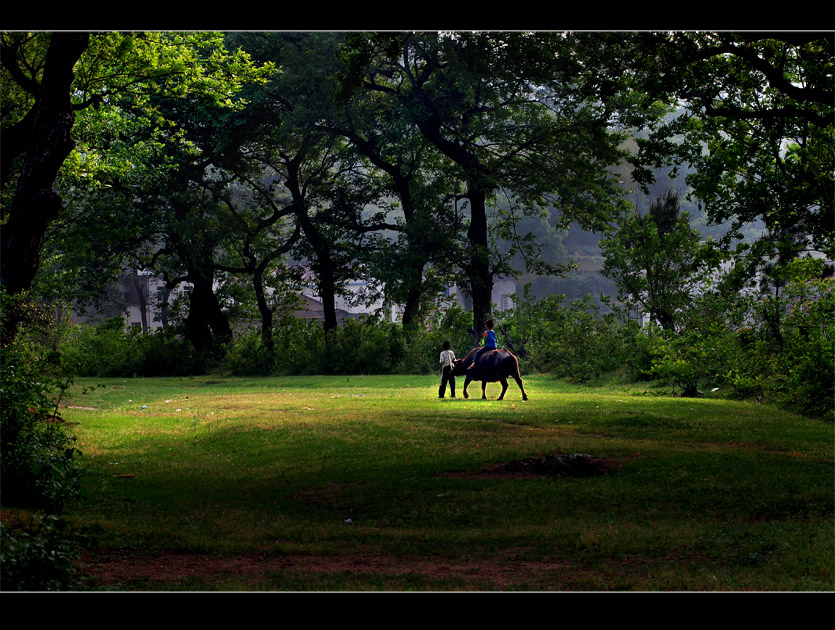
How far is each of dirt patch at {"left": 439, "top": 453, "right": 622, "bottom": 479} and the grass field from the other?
0.10 m

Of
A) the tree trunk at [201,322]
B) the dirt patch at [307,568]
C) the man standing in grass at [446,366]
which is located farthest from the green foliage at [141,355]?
the dirt patch at [307,568]

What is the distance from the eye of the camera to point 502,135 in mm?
35031

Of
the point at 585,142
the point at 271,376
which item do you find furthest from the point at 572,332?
the point at 271,376

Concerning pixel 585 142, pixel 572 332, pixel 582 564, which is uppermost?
pixel 585 142

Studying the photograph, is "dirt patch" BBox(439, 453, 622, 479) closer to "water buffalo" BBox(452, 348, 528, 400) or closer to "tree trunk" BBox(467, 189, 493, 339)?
"water buffalo" BBox(452, 348, 528, 400)

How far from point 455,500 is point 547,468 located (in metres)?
2.17

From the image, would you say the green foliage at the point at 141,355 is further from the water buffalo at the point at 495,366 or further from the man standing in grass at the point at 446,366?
the water buffalo at the point at 495,366

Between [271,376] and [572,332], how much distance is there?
12719 mm

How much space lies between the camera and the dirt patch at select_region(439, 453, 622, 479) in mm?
12523

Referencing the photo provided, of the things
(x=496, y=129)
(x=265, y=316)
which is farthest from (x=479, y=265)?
(x=265, y=316)

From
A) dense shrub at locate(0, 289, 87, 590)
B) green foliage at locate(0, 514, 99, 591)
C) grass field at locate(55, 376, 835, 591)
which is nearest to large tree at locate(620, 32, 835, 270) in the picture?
grass field at locate(55, 376, 835, 591)

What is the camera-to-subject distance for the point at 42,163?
13758 millimetres

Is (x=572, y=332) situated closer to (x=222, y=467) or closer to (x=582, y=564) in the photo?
(x=222, y=467)

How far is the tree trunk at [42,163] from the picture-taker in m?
13.7
